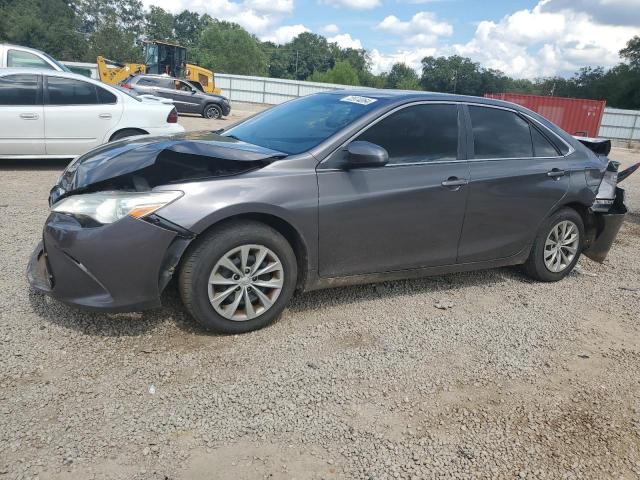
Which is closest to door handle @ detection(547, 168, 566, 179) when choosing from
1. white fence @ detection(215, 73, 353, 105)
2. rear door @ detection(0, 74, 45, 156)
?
rear door @ detection(0, 74, 45, 156)

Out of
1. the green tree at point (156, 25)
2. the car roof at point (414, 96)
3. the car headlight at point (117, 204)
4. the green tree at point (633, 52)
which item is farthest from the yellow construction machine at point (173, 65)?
the green tree at point (156, 25)

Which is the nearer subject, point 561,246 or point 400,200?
point 400,200

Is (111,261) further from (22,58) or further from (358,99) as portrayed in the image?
(22,58)

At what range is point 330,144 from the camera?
356cm

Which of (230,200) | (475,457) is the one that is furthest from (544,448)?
(230,200)

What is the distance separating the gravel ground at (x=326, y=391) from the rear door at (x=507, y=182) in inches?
22.3

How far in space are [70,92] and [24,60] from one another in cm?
348

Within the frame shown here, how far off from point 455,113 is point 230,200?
207 centimetres

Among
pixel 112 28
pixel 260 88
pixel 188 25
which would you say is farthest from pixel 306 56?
pixel 260 88

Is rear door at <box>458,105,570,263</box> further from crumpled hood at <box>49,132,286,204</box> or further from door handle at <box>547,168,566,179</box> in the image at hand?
crumpled hood at <box>49,132,286,204</box>

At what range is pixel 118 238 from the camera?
9.73ft

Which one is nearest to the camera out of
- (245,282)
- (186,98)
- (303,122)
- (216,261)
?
(216,261)

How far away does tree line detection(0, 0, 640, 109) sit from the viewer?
204ft

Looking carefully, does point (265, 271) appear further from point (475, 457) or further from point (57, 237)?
point (475, 457)
